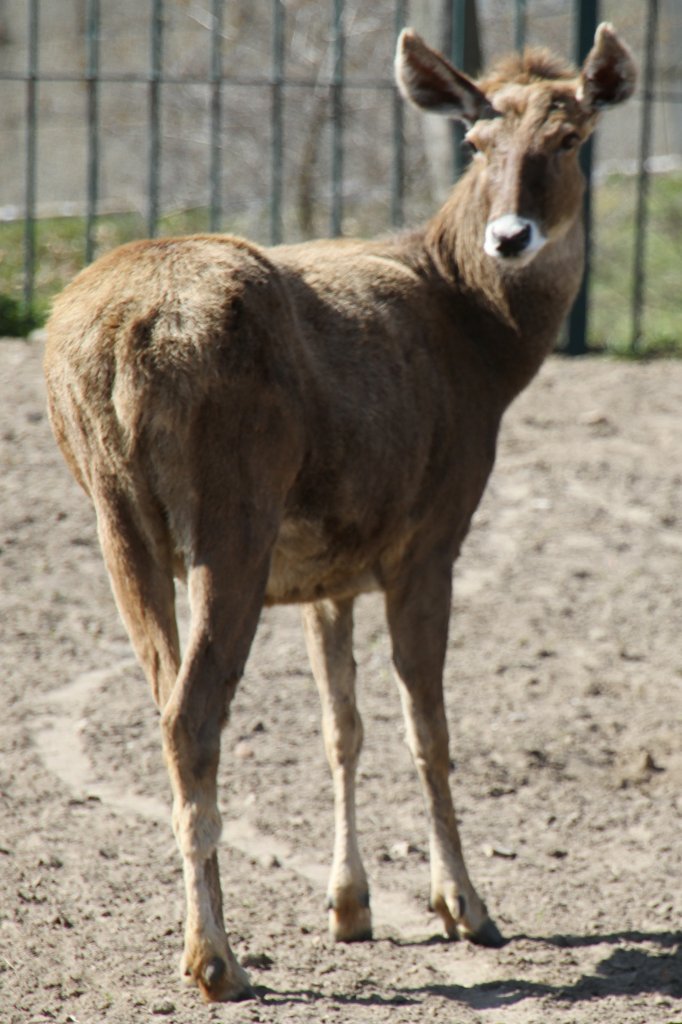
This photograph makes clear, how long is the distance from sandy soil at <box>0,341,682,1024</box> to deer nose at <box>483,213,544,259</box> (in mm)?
2182

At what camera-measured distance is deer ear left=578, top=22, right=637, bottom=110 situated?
207 inches

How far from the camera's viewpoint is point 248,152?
13.6 m

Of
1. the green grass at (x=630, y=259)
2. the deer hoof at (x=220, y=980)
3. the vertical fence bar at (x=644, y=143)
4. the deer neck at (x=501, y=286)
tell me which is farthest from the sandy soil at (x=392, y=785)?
the green grass at (x=630, y=259)

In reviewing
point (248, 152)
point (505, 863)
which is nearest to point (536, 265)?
point (505, 863)

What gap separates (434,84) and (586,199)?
17.2 ft

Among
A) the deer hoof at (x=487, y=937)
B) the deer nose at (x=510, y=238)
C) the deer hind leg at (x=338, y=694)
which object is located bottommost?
the deer hoof at (x=487, y=937)

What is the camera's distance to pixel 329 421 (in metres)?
4.18

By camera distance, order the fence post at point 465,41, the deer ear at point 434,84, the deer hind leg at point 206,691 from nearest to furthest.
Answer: the deer hind leg at point 206,691, the deer ear at point 434,84, the fence post at point 465,41

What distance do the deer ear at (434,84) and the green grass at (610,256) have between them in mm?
5508

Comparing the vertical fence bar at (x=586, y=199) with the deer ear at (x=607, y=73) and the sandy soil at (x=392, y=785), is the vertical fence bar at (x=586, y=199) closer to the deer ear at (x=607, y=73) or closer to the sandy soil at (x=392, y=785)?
the sandy soil at (x=392, y=785)

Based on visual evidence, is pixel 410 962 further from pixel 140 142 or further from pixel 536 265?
pixel 140 142

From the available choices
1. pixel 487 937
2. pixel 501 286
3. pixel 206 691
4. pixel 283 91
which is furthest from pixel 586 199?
pixel 206 691

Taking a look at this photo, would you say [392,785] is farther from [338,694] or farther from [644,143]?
[644,143]

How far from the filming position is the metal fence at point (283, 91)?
10.5 meters
